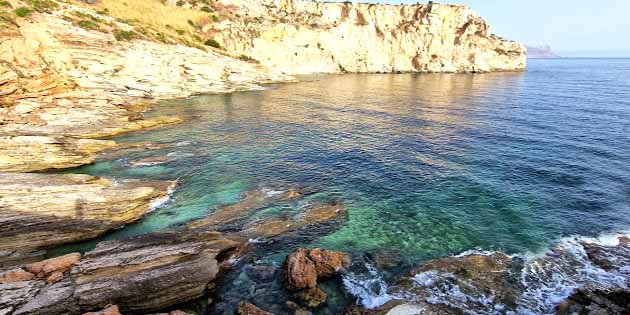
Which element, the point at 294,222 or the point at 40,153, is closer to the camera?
the point at 294,222

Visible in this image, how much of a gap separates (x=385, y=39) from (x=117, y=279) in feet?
515

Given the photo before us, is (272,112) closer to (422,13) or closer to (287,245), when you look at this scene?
(287,245)

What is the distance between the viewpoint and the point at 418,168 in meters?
37.0

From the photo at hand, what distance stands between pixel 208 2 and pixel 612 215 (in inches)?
5443

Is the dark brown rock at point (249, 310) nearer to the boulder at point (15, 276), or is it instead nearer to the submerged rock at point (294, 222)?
the submerged rock at point (294, 222)

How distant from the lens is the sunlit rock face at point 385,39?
144m

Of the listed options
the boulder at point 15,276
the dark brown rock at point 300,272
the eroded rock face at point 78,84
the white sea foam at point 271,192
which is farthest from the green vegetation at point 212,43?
the dark brown rock at point 300,272

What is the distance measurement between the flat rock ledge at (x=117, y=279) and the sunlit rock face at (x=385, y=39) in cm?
12420

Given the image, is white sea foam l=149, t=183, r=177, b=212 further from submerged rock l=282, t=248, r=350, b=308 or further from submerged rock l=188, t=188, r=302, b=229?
submerged rock l=282, t=248, r=350, b=308

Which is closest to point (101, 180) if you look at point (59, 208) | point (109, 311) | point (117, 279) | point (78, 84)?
point (59, 208)

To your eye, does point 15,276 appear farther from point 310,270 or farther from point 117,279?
point 310,270

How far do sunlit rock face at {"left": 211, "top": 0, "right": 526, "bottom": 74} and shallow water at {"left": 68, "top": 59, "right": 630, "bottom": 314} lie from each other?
8133 cm

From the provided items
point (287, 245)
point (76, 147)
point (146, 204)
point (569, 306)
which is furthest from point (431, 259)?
point (76, 147)

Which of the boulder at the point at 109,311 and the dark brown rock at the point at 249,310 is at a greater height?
the boulder at the point at 109,311
